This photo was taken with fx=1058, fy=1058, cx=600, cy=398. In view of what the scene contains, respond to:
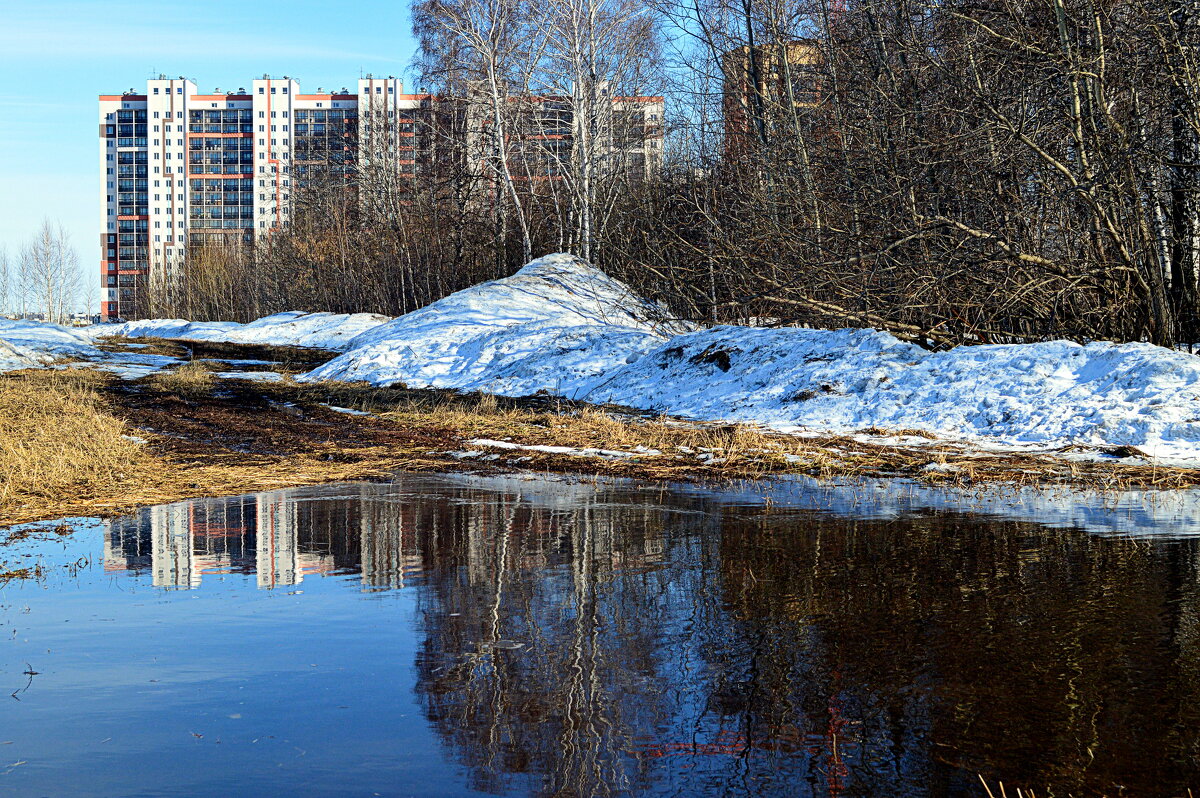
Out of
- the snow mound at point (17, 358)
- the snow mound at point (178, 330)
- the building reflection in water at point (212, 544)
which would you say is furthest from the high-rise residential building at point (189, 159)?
the building reflection in water at point (212, 544)

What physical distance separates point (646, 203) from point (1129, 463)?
2121cm

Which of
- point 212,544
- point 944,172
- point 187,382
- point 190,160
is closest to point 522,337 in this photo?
point 187,382

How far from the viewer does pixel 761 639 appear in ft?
16.4

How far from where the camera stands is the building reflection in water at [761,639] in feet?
11.7

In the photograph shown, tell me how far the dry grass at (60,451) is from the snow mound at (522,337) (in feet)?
29.3

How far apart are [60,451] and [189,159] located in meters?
142

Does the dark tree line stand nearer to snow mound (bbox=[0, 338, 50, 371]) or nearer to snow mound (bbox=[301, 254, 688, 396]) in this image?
snow mound (bbox=[301, 254, 688, 396])

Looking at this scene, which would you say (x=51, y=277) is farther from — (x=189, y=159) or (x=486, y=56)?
(x=486, y=56)

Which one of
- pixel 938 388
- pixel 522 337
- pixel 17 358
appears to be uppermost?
pixel 522 337

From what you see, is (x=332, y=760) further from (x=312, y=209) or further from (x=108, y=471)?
(x=312, y=209)

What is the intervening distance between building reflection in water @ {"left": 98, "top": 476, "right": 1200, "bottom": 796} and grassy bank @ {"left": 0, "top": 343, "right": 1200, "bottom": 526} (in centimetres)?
166

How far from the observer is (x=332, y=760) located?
358 cm

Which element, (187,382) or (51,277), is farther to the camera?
(51,277)

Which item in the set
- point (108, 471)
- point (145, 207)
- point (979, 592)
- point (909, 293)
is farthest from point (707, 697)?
point (145, 207)
